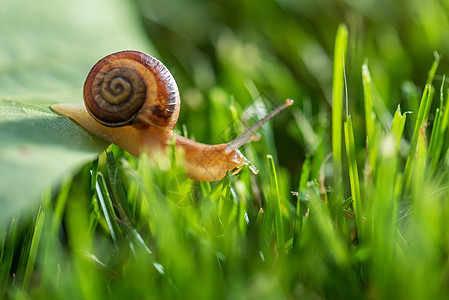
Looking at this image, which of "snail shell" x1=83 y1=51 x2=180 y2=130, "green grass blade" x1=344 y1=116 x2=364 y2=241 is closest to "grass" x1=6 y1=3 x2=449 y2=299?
"green grass blade" x1=344 y1=116 x2=364 y2=241

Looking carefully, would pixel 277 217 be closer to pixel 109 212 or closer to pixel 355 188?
pixel 355 188

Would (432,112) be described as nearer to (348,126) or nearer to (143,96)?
(348,126)

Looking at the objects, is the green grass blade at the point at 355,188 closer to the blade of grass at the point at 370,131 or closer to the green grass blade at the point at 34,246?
the blade of grass at the point at 370,131

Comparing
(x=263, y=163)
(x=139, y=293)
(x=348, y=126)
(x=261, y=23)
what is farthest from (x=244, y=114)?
(x=261, y=23)

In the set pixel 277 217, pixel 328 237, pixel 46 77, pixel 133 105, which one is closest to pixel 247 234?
pixel 277 217

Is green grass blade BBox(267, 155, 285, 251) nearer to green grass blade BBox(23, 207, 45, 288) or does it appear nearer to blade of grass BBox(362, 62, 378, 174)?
blade of grass BBox(362, 62, 378, 174)
